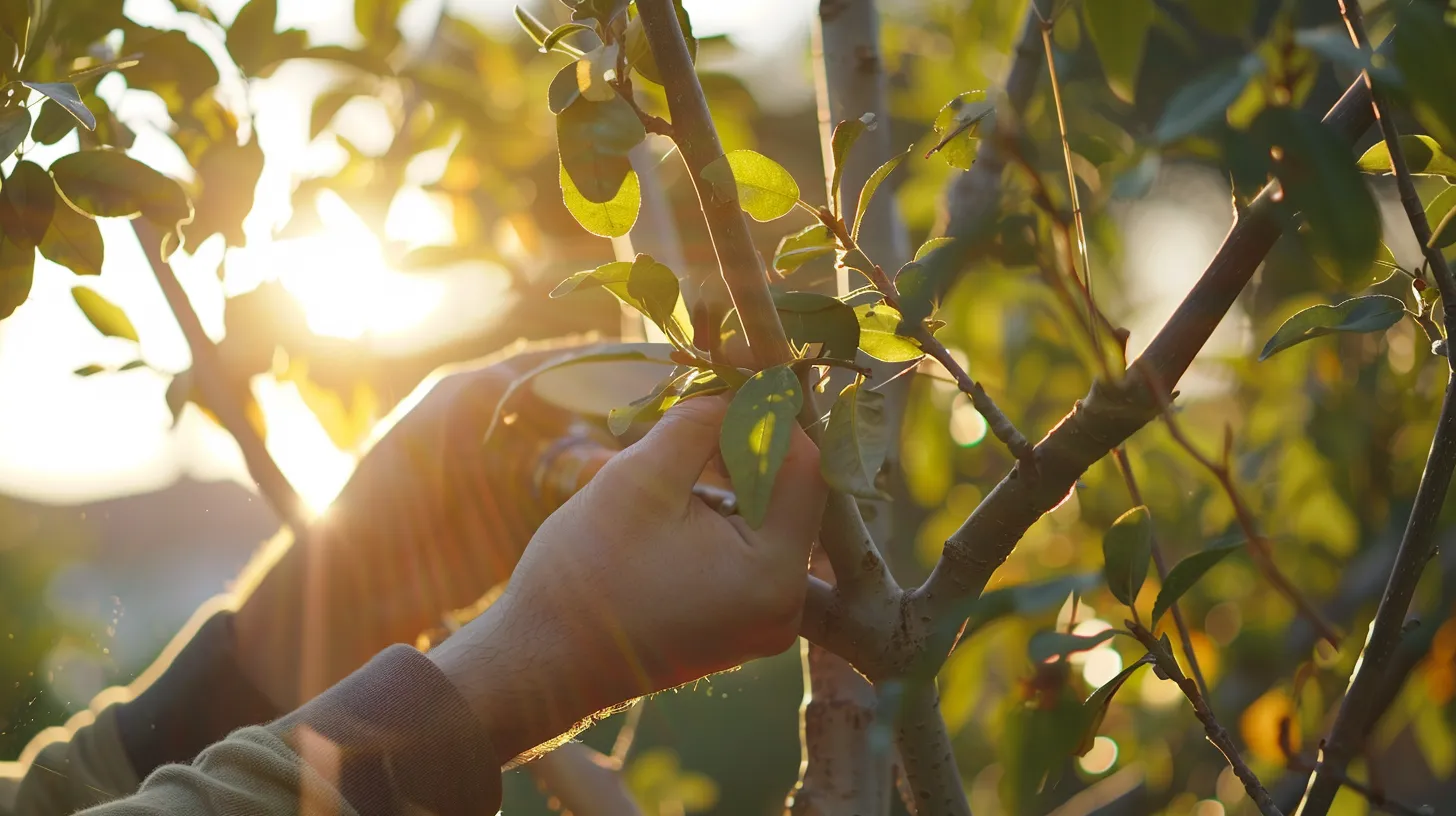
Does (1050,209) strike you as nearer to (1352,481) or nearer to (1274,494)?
(1352,481)

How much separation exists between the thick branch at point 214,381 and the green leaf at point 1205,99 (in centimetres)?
132

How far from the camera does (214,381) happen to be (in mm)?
1352

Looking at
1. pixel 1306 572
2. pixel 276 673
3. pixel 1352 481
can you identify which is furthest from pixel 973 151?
pixel 276 673

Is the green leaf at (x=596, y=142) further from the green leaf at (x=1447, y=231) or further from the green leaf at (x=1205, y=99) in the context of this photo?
the green leaf at (x=1447, y=231)

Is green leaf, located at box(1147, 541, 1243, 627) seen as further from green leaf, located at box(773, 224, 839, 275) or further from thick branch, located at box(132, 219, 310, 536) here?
thick branch, located at box(132, 219, 310, 536)

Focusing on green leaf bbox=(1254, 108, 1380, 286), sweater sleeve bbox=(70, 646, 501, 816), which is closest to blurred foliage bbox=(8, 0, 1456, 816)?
green leaf bbox=(1254, 108, 1380, 286)

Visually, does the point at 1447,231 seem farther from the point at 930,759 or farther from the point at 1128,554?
the point at 930,759

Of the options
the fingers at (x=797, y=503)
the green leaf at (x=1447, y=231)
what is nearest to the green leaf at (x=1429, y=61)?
the green leaf at (x=1447, y=231)

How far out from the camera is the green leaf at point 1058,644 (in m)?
0.49

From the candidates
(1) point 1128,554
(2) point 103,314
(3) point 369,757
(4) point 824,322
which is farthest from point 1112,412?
(2) point 103,314

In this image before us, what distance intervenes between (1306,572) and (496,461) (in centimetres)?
132

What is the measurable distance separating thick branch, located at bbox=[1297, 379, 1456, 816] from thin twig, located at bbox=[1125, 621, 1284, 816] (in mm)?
27

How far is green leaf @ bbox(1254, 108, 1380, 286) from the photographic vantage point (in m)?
0.36

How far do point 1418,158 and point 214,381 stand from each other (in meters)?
1.40
